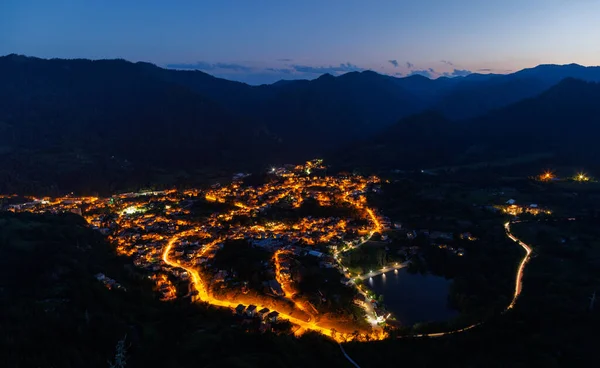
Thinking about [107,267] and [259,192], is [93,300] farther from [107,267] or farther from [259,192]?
[259,192]

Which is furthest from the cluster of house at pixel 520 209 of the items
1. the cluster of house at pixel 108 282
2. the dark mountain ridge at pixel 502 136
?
the cluster of house at pixel 108 282

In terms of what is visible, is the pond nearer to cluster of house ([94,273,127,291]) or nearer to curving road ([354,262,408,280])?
curving road ([354,262,408,280])

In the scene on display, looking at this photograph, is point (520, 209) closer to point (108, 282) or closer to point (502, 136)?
point (108, 282)

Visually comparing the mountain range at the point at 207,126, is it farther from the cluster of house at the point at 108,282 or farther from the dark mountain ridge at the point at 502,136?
the cluster of house at the point at 108,282

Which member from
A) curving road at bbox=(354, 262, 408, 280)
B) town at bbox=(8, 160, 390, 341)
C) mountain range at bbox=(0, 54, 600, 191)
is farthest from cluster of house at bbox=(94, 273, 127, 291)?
mountain range at bbox=(0, 54, 600, 191)

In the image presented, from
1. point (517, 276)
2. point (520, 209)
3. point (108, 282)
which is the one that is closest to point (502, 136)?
point (520, 209)

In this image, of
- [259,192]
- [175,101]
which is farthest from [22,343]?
[175,101]
